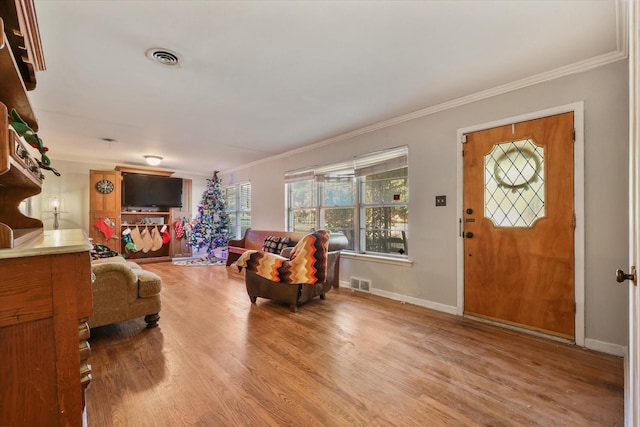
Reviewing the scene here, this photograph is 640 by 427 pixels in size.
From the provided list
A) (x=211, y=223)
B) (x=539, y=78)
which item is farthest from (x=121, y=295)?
(x=211, y=223)

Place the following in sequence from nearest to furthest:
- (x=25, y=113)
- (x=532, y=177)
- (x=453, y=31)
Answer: (x=25, y=113) < (x=453, y=31) < (x=532, y=177)

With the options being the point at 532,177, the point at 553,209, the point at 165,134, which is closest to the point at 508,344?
the point at 553,209

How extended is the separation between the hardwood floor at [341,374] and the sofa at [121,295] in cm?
18

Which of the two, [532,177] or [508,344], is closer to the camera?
[508,344]

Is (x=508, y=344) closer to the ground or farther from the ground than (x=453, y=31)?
closer to the ground

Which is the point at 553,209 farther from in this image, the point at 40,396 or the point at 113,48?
the point at 113,48

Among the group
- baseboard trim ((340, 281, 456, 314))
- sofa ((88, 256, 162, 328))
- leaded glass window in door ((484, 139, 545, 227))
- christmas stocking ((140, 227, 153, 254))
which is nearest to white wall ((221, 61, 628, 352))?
baseboard trim ((340, 281, 456, 314))

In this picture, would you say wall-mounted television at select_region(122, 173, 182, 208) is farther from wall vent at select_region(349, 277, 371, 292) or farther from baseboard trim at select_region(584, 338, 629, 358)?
baseboard trim at select_region(584, 338, 629, 358)

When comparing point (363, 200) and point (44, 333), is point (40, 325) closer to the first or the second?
point (44, 333)

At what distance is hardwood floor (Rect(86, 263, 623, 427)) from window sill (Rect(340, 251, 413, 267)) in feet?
2.44

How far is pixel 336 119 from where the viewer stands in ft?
12.3

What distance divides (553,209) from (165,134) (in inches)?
197

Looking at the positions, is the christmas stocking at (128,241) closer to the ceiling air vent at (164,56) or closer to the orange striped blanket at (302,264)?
the orange striped blanket at (302,264)

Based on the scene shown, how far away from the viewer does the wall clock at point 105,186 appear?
612 centimetres
